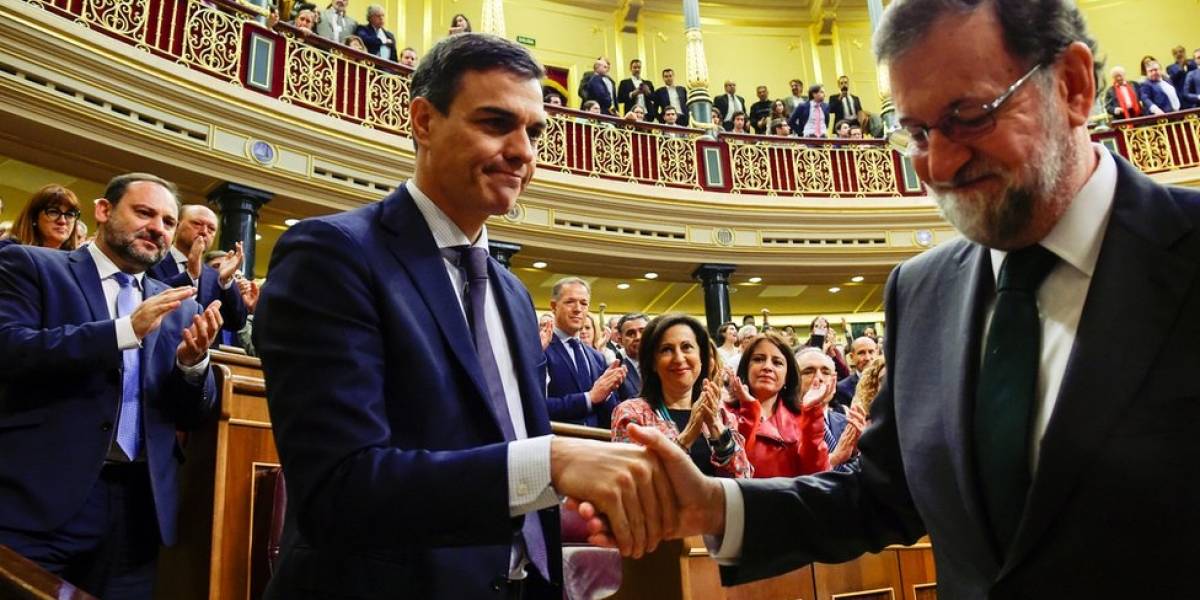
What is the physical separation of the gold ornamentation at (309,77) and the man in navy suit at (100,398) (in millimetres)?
5159

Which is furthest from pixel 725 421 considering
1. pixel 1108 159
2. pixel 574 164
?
pixel 574 164

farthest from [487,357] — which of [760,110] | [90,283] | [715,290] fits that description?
[760,110]

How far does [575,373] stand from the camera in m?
4.01

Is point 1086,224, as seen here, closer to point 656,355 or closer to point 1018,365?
point 1018,365

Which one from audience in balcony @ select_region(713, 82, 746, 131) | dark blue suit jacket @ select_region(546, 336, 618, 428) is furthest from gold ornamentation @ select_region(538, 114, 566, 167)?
dark blue suit jacket @ select_region(546, 336, 618, 428)

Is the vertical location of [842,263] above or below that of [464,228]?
above

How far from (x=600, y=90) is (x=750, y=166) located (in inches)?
75.9

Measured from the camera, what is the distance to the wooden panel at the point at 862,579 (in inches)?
105

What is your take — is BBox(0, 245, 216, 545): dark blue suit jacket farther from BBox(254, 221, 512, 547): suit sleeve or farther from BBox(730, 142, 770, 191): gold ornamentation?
BBox(730, 142, 770, 191): gold ornamentation

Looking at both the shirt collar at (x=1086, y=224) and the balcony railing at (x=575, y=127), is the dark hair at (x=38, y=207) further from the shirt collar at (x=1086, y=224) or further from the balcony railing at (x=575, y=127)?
the shirt collar at (x=1086, y=224)

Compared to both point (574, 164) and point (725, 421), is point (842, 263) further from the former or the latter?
point (725, 421)

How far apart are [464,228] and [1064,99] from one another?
90cm

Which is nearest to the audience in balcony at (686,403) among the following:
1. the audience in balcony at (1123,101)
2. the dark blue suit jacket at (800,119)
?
the dark blue suit jacket at (800,119)

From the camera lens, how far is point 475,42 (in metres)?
1.44
